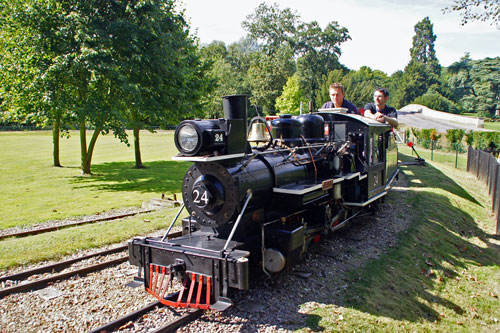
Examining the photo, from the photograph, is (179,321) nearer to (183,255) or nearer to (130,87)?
(183,255)

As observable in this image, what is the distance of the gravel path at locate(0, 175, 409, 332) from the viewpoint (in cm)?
519

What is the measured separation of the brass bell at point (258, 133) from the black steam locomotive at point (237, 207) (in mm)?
19

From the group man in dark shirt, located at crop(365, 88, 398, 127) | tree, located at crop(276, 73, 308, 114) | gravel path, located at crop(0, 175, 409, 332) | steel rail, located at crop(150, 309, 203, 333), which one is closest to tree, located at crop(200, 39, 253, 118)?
tree, located at crop(276, 73, 308, 114)

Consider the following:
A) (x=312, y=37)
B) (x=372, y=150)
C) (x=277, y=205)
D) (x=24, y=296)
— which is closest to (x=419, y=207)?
(x=372, y=150)

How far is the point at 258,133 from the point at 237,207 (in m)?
1.87

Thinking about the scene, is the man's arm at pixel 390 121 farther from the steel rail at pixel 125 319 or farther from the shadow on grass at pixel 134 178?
the shadow on grass at pixel 134 178

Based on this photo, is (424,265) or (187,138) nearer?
(187,138)

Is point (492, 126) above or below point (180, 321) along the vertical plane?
above

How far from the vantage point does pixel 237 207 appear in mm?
5660

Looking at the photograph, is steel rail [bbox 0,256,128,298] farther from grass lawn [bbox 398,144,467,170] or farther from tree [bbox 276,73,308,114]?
tree [bbox 276,73,308,114]

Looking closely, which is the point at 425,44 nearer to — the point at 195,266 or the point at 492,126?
A: the point at 492,126

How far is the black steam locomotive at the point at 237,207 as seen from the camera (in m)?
5.25

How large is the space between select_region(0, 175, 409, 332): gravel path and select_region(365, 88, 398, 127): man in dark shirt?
15.3ft

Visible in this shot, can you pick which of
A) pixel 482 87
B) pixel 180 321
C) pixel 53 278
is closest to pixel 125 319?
pixel 180 321
